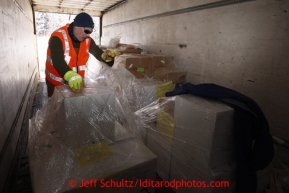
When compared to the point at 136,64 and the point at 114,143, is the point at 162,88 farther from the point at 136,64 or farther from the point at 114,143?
the point at 114,143

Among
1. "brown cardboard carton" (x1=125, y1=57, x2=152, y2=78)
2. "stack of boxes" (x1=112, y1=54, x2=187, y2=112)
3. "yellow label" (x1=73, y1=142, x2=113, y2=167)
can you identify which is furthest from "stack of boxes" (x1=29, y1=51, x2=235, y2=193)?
"brown cardboard carton" (x1=125, y1=57, x2=152, y2=78)

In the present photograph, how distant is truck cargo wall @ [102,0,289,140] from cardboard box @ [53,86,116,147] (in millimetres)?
1441

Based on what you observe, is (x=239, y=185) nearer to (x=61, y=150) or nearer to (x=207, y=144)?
(x=207, y=144)

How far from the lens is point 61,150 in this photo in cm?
102

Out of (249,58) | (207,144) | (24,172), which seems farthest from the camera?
(249,58)

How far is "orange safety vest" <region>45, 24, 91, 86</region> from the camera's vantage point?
6.04 feet

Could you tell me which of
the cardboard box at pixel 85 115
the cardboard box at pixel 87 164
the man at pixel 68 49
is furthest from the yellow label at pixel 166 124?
the man at pixel 68 49

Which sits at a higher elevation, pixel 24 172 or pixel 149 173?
pixel 149 173

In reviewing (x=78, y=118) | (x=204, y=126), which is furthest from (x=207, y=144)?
(x=78, y=118)

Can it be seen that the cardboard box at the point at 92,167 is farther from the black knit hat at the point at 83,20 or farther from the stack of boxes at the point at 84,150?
the black knit hat at the point at 83,20

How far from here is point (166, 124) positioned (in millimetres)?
1396

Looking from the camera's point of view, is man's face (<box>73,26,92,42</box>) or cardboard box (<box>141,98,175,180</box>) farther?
man's face (<box>73,26,92,42</box>)

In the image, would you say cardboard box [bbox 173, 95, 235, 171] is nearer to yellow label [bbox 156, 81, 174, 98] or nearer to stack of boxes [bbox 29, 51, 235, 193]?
stack of boxes [bbox 29, 51, 235, 193]

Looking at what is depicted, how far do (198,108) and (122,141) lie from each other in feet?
1.70
